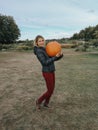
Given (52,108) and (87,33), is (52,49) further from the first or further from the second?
(87,33)

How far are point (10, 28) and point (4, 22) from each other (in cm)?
251

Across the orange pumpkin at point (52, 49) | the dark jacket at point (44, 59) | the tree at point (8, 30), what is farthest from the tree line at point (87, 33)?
the dark jacket at point (44, 59)

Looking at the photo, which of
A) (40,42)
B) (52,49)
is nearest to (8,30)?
(40,42)

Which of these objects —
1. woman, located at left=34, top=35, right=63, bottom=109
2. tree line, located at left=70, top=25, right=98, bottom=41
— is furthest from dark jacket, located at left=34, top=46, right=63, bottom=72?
tree line, located at left=70, top=25, right=98, bottom=41

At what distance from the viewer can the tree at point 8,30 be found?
245ft

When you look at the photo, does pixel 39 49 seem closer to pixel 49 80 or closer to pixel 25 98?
pixel 49 80

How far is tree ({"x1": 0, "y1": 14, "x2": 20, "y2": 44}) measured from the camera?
74.8 metres

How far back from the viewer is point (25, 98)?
7820mm

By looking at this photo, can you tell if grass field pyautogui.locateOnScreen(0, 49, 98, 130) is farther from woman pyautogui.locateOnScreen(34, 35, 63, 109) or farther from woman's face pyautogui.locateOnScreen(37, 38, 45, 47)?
woman's face pyautogui.locateOnScreen(37, 38, 45, 47)

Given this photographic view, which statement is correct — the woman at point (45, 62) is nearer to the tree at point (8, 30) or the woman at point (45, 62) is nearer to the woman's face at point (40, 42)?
the woman's face at point (40, 42)

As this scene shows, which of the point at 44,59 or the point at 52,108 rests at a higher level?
the point at 44,59

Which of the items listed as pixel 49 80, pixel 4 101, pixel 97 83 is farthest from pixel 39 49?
pixel 97 83

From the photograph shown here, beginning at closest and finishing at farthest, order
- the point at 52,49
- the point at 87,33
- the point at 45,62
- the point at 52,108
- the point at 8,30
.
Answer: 1. the point at 45,62
2. the point at 52,49
3. the point at 52,108
4. the point at 8,30
5. the point at 87,33

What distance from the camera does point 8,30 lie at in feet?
255
